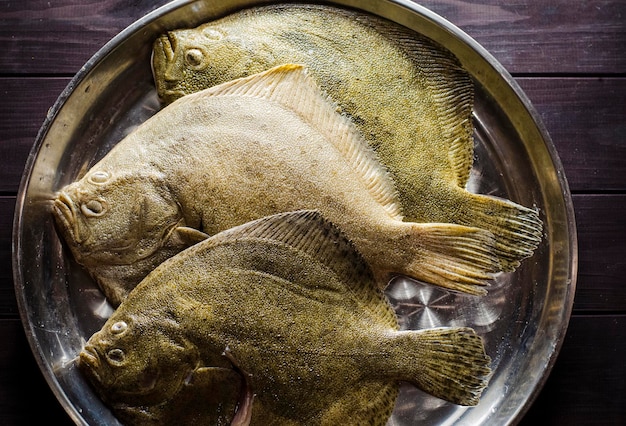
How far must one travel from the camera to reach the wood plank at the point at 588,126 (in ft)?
6.23

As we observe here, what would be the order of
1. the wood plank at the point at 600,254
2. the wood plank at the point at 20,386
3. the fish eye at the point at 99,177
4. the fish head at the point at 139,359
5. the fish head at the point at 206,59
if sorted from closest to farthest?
the fish head at the point at 139,359
the fish eye at the point at 99,177
the fish head at the point at 206,59
the wood plank at the point at 20,386
the wood plank at the point at 600,254

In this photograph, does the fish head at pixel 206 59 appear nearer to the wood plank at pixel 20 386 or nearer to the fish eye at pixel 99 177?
the fish eye at pixel 99 177

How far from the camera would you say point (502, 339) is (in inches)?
70.6

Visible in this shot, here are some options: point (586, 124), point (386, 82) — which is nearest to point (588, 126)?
point (586, 124)

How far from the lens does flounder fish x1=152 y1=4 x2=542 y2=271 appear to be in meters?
1.58

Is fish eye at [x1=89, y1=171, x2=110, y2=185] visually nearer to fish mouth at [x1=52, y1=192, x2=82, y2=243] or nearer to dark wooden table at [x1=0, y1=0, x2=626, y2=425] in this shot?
fish mouth at [x1=52, y1=192, x2=82, y2=243]

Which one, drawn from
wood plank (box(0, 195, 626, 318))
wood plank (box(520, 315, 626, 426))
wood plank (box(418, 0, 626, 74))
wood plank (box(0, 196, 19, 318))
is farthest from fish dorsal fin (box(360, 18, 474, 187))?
wood plank (box(0, 196, 19, 318))

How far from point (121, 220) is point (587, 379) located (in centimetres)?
129

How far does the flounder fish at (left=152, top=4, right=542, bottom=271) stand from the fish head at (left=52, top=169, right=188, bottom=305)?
0.27 metres

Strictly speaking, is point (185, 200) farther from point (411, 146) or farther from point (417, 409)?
point (417, 409)

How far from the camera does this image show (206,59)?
1.62 meters

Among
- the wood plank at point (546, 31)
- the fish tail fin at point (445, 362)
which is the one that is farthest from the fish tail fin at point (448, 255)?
the wood plank at point (546, 31)

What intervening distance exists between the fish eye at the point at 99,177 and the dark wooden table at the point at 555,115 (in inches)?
16.5

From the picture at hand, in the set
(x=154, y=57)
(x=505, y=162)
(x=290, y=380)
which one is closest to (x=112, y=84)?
(x=154, y=57)
